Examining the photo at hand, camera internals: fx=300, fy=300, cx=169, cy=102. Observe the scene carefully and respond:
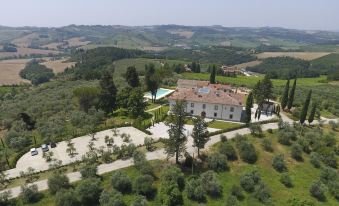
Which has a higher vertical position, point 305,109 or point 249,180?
point 305,109

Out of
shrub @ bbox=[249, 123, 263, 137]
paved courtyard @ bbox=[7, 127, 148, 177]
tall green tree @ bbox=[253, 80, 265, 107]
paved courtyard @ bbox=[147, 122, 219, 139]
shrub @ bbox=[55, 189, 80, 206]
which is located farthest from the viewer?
tall green tree @ bbox=[253, 80, 265, 107]

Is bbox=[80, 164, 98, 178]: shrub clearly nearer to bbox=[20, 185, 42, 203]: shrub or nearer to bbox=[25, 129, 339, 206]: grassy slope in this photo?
bbox=[25, 129, 339, 206]: grassy slope

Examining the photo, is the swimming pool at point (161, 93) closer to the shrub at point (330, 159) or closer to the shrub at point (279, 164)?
the shrub at point (279, 164)

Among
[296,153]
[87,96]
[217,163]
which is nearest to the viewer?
[217,163]

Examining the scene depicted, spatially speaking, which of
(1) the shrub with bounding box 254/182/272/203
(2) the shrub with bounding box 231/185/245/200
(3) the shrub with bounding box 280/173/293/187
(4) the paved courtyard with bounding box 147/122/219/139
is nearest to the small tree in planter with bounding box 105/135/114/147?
(4) the paved courtyard with bounding box 147/122/219/139

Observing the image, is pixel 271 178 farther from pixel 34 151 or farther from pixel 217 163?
pixel 34 151

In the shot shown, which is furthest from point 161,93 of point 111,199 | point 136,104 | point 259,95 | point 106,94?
point 111,199
